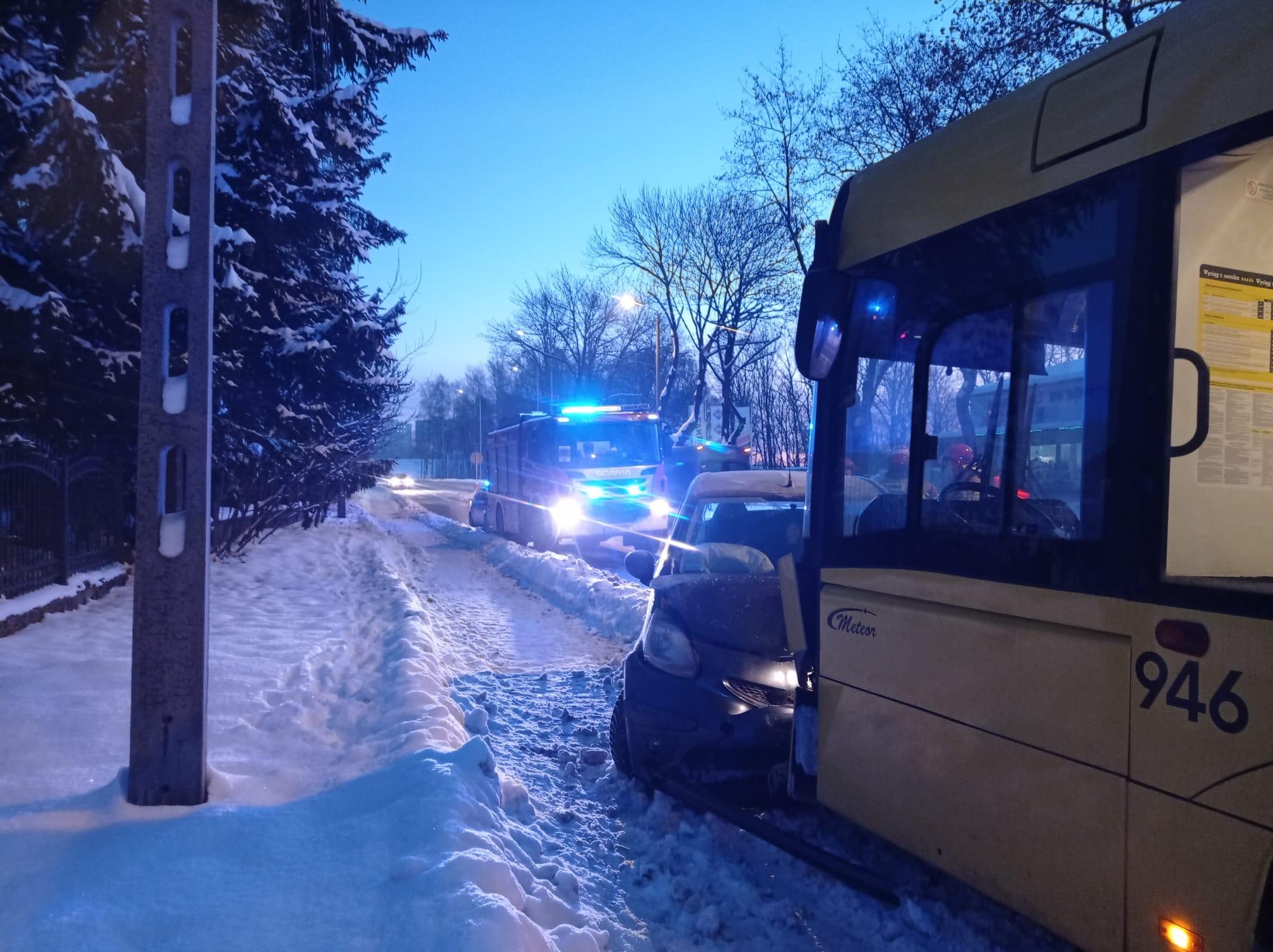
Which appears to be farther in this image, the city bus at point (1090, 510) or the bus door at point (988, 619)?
the bus door at point (988, 619)

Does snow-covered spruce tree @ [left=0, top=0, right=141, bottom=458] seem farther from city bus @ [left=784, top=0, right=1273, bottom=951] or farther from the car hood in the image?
city bus @ [left=784, top=0, right=1273, bottom=951]

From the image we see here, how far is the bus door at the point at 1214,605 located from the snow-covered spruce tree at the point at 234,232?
546cm

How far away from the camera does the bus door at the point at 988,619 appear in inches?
97.0

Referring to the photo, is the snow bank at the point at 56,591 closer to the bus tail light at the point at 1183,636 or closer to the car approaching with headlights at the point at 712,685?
the car approaching with headlights at the point at 712,685

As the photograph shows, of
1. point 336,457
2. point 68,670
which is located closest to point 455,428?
point 336,457

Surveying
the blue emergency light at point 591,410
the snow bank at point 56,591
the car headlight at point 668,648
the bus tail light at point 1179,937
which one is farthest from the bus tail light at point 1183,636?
the blue emergency light at point 591,410

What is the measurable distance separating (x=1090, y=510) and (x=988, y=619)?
1.64 feet

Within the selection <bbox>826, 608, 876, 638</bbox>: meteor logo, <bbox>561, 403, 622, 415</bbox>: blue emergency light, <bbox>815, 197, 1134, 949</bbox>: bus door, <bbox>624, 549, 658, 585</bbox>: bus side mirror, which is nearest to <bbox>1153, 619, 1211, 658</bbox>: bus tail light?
<bbox>815, 197, 1134, 949</bbox>: bus door

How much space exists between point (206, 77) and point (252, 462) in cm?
829

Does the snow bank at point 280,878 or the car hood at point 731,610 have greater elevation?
the car hood at point 731,610

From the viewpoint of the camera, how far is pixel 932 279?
3312 mm

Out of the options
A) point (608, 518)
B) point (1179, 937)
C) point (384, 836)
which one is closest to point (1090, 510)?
point (1179, 937)

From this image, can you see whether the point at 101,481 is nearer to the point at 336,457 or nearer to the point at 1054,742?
the point at 336,457

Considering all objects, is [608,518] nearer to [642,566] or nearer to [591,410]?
[591,410]
